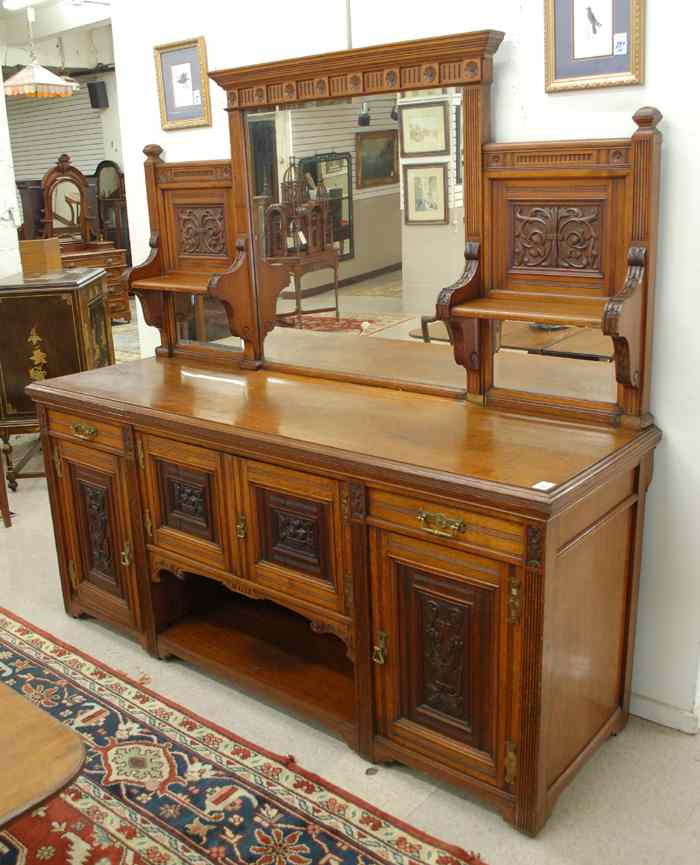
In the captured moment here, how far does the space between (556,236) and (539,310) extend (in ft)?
0.71

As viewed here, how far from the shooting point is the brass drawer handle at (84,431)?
126 inches

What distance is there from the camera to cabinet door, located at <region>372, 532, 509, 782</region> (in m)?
2.28

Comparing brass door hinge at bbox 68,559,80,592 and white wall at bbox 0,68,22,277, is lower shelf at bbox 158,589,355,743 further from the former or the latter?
white wall at bbox 0,68,22,277

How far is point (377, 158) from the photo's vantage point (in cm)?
288

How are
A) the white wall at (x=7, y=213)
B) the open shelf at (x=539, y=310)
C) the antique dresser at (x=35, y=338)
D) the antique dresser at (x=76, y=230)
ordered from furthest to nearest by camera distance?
the antique dresser at (x=76, y=230) < the white wall at (x=7, y=213) < the antique dresser at (x=35, y=338) < the open shelf at (x=539, y=310)

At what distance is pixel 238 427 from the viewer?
8.87 ft

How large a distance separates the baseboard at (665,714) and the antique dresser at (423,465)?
10 cm

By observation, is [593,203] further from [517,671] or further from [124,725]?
[124,725]

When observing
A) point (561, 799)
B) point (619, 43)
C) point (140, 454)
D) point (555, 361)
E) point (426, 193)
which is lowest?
point (561, 799)

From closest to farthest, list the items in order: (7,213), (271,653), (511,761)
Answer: (511,761), (271,653), (7,213)

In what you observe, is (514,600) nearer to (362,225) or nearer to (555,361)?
(555,361)

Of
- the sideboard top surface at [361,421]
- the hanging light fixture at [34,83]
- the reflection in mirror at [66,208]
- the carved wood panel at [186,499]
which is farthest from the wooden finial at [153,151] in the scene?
the reflection in mirror at [66,208]

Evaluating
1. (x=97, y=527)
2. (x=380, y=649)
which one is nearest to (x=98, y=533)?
(x=97, y=527)

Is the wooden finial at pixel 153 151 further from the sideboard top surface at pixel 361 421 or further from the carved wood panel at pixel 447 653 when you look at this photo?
the carved wood panel at pixel 447 653
